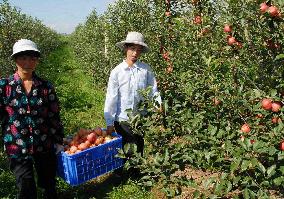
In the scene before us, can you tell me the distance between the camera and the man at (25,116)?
3.87 metres

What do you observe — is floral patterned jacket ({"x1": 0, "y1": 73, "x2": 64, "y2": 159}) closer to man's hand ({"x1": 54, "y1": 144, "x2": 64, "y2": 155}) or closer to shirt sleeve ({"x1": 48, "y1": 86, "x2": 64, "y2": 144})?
shirt sleeve ({"x1": 48, "y1": 86, "x2": 64, "y2": 144})

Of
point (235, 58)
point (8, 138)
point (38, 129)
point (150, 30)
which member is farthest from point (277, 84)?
point (150, 30)

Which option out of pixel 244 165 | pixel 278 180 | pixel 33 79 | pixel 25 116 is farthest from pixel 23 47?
pixel 278 180

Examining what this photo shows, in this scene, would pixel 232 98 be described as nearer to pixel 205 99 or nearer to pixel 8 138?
pixel 205 99

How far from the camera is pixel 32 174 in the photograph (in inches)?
158

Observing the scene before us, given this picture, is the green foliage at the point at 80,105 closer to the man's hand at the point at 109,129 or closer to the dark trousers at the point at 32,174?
the man's hand at the point at 109,129

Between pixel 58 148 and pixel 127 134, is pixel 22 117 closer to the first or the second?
pixel 58 148

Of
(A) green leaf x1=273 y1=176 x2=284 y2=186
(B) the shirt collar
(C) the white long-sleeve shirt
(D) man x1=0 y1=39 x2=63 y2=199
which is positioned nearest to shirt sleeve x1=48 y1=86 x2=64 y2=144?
(D) man x1=0 y1=39 x2=63 y2=199

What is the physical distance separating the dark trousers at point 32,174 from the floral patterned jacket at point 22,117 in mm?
89

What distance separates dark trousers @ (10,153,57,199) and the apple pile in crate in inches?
11.4

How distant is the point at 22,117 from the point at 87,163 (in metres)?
0.97

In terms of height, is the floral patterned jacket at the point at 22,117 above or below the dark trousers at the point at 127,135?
above

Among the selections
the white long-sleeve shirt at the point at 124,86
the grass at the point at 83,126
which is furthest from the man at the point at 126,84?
the grass at the point at 83,126

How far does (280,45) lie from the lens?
123 inches
